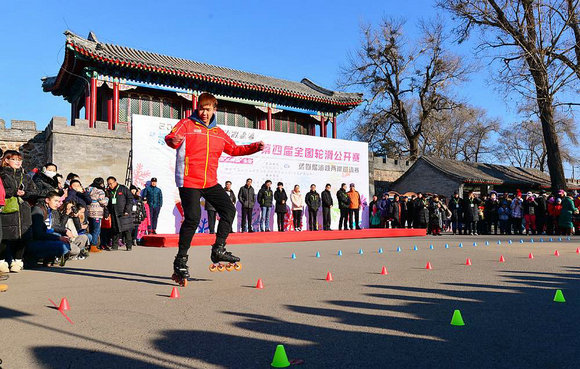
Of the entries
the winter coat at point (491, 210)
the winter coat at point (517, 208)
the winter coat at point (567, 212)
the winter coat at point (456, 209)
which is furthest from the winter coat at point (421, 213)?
the winter coat at point (567, 212)

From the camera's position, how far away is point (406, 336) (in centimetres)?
310

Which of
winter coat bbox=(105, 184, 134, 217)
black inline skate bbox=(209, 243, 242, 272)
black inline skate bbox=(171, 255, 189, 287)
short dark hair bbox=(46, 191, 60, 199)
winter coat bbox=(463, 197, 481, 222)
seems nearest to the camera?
black inline skate bbox=(171, 255, 189, 287)

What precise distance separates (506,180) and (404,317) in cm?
3093

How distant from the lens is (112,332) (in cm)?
327

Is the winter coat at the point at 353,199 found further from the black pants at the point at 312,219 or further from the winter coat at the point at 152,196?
the winter coat at the point at 152,196

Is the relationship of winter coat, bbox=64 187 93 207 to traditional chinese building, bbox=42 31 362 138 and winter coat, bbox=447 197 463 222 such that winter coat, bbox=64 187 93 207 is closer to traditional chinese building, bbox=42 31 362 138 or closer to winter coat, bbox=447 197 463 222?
traditional chinese building, bbox=42 31 362 138

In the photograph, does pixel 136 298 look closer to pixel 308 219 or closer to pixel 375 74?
pixel 308 219

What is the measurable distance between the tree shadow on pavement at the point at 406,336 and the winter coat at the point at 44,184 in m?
5.25

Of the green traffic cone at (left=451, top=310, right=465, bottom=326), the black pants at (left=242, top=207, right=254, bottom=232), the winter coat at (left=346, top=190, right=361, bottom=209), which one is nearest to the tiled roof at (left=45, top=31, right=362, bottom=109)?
the black pants at (left=242, top=207, right=254, bottom=232)

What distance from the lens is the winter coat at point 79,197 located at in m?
9.34

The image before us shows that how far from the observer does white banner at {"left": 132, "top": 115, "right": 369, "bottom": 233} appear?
1502cm

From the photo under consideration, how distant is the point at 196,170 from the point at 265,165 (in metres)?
12.2

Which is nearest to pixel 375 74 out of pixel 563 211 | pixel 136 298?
pixel 563 211

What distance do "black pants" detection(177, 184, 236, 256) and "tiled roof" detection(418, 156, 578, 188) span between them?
995 inches
